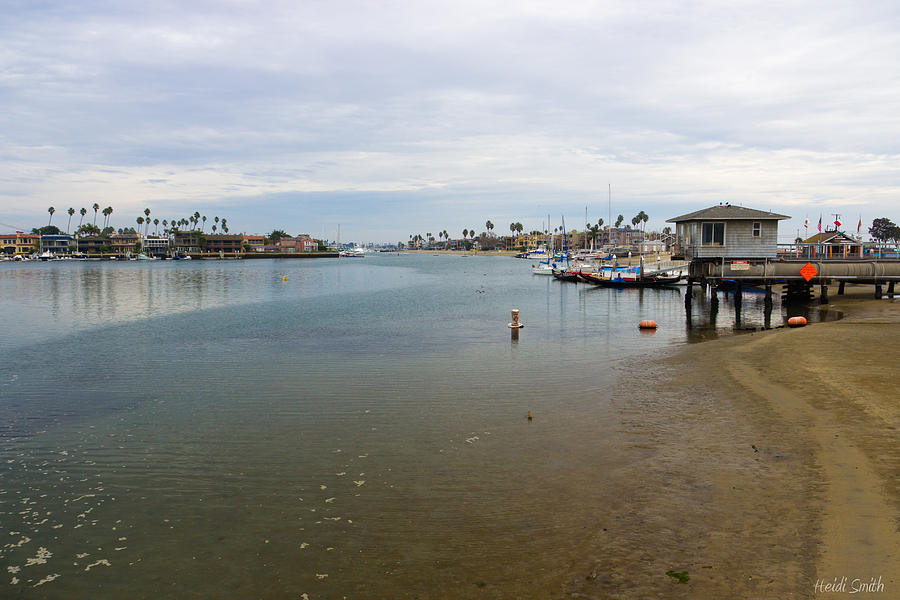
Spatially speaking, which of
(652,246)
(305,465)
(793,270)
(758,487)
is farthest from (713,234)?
(652,246)

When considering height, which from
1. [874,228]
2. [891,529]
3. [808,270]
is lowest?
[891,529]

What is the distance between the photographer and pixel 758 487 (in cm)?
1105

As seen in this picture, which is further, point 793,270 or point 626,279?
point 626,279

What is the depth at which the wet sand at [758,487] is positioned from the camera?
26.7 feet

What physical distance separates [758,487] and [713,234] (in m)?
34.1

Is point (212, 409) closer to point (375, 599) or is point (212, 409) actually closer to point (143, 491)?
point (143, 491)

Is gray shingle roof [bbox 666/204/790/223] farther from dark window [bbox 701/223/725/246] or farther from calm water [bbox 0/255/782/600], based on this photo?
calm water [bbox 0/255/782/600]

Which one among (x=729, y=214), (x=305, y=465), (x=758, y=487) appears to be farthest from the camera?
(x=729, y=214)

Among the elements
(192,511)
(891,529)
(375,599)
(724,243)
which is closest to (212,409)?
(192,511)

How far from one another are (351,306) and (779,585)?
4965 cm

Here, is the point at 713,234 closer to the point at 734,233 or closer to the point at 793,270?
the point at 734,233

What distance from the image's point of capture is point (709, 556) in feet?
28.7
